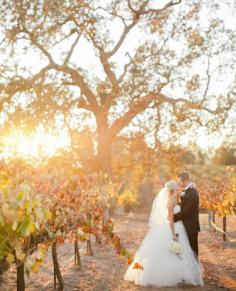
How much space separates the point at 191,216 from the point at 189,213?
0.07m

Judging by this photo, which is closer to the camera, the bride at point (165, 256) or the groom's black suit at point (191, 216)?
the bride at point (165, 256)

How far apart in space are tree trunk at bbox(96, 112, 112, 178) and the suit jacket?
17.4m

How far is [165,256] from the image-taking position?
9.76 m

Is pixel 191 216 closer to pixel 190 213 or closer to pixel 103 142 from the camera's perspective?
→ pixel 190 213

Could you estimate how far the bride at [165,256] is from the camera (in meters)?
9.48

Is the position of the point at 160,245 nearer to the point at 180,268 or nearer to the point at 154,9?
the point at 180,268

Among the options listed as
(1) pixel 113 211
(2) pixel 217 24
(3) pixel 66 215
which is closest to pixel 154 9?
(2) pixel 217 24

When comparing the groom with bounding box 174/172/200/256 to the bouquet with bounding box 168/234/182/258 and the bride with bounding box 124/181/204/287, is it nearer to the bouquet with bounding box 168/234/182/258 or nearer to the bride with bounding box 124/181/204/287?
the bride with bounding box 124/181/204/287

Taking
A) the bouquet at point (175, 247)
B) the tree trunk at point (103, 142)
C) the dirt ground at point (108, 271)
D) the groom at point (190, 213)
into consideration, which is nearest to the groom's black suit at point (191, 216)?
the groom at point (190, 213)

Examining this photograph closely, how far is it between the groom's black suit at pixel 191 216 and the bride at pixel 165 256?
0.10 metres

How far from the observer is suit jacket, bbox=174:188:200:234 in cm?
1018

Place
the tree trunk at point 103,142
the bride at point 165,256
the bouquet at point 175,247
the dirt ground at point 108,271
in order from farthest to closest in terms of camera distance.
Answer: the tree trunk at point 103,142 → the dirt ground at point 108,271 → the bouquet at point 175,247 → the bride at point 165,256

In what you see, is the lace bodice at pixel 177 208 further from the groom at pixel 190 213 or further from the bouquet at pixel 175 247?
the bouquet at pixel 175 247

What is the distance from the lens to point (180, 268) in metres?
9.59
